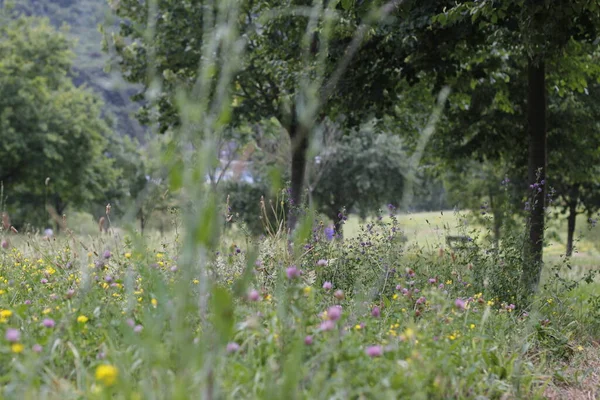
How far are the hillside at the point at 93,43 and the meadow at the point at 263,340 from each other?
579 mm

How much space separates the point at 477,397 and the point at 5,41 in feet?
85.5

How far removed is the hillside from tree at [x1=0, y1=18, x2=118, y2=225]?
103cm

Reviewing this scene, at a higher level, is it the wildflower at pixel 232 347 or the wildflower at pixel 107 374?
the wildflower at pixel 107 374

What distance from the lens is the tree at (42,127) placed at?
21531 mm

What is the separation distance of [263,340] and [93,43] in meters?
14.2

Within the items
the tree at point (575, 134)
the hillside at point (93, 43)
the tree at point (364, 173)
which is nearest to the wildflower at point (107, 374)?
the hillside at point (93, 43)

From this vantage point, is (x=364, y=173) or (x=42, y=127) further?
(x=364, y=173)

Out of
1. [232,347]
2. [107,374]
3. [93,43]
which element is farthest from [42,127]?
[107,374]

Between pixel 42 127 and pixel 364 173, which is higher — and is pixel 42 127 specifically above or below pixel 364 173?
above

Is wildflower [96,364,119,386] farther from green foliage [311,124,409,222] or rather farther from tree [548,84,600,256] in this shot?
green foliage [311,124,409,222]

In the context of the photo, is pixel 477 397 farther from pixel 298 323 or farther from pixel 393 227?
pixel 393 227

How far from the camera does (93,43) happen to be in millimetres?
14867

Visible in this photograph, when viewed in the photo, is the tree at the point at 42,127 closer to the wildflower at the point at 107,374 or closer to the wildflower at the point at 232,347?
the wildflower at the point at 232,347

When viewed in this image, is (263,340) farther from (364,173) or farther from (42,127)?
(364,173)
